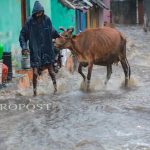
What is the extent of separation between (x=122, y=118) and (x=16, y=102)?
99.6 inches

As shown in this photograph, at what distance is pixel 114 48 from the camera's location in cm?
1397

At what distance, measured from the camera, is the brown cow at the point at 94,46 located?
42.2 feet

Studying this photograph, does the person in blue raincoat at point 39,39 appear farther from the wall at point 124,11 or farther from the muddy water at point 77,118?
the wall at point 124,11

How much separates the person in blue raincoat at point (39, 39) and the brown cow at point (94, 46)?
34.4 inches

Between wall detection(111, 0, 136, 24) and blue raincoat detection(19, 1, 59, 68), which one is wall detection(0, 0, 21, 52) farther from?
wall detection(111, 0, 136, 24)

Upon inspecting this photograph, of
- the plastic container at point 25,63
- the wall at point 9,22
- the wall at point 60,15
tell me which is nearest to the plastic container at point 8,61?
the wall at point 9,22

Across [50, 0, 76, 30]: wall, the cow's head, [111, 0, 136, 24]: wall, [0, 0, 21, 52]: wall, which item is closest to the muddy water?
the cow's head

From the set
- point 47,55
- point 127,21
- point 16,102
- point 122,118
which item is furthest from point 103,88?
point 127,21

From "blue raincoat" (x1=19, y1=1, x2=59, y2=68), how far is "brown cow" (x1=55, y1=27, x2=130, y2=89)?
2.90 feet

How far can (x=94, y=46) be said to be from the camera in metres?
13.3

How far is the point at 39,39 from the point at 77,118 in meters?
2.66

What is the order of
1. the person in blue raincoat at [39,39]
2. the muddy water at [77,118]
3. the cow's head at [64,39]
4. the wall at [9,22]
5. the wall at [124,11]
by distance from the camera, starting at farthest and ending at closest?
1. the wall at [124,11]
2. the wall at [9,22]
3. the cow's head at [64,39]
4. the person in blue raincoat at [39,39]
5. the muddy water at [77,118]

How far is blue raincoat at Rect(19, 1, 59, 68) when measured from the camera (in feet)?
38.1

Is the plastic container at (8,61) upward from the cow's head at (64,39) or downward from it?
downward
